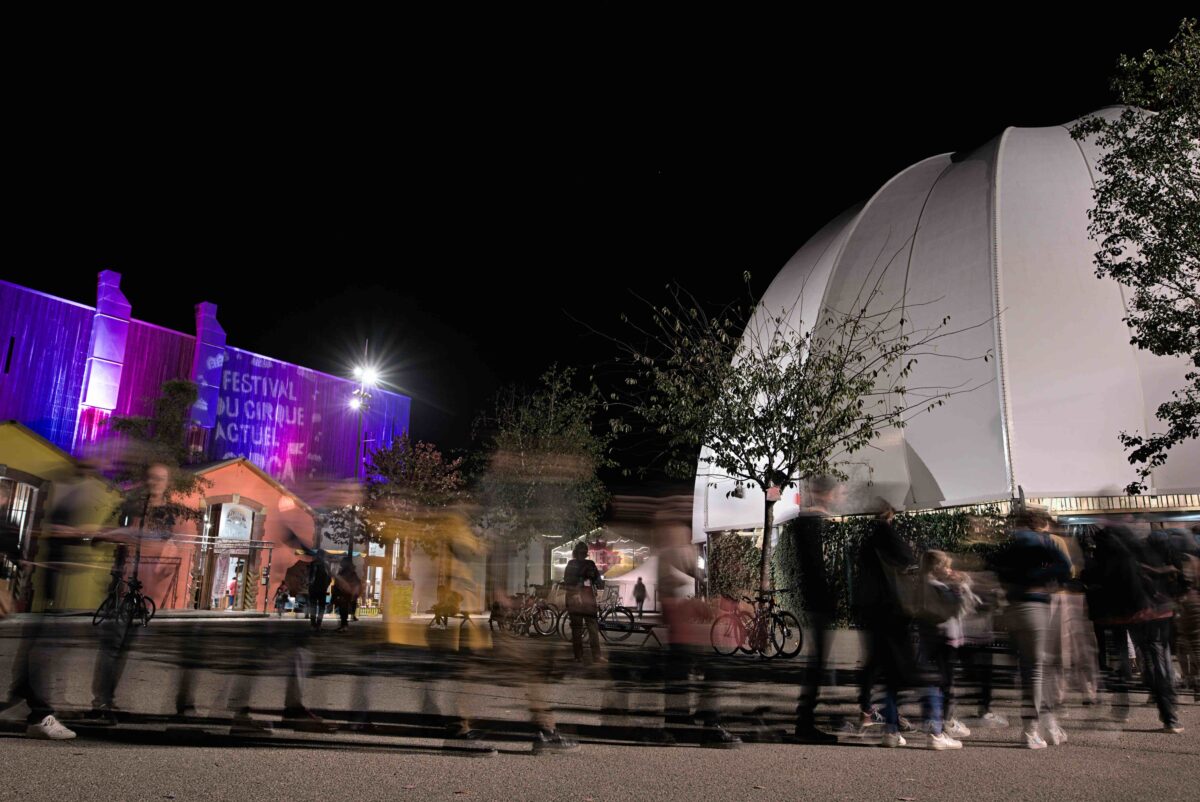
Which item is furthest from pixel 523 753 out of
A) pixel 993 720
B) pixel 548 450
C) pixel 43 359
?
pixel 43 359

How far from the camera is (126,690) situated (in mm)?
7141

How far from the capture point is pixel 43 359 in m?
33.6

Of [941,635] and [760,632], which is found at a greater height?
[941,635]

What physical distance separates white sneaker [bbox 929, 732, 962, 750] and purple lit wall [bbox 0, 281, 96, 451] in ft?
124

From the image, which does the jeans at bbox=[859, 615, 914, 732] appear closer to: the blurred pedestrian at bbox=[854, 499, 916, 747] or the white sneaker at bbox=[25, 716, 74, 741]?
the blurred pedestrian at bbox=[854, 499, 916, 747]

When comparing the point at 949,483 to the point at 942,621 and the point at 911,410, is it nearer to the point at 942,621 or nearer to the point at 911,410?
the point at 911,410

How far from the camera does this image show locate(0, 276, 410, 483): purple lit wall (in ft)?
108

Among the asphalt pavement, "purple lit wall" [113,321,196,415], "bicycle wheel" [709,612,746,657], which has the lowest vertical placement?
the asphalt pavement

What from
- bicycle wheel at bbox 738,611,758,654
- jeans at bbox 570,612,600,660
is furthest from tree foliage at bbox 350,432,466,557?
jeans at bbox 570,612,600,660

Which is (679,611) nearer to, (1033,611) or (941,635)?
(941,635)

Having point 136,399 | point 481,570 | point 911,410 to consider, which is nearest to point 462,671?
point 481,570

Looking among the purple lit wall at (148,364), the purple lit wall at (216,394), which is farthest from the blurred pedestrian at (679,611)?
the purple lit wall at (148,364)

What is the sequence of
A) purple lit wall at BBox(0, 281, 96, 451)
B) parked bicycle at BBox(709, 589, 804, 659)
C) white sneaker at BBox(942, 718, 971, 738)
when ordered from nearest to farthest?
white sneaker at BBox(942, 718, 971, 738) → parked bicycle at BBox(709, 589, 804, 659) → purple lit wall at BBox(0, 281, 96, 451)

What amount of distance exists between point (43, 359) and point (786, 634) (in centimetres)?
3504
